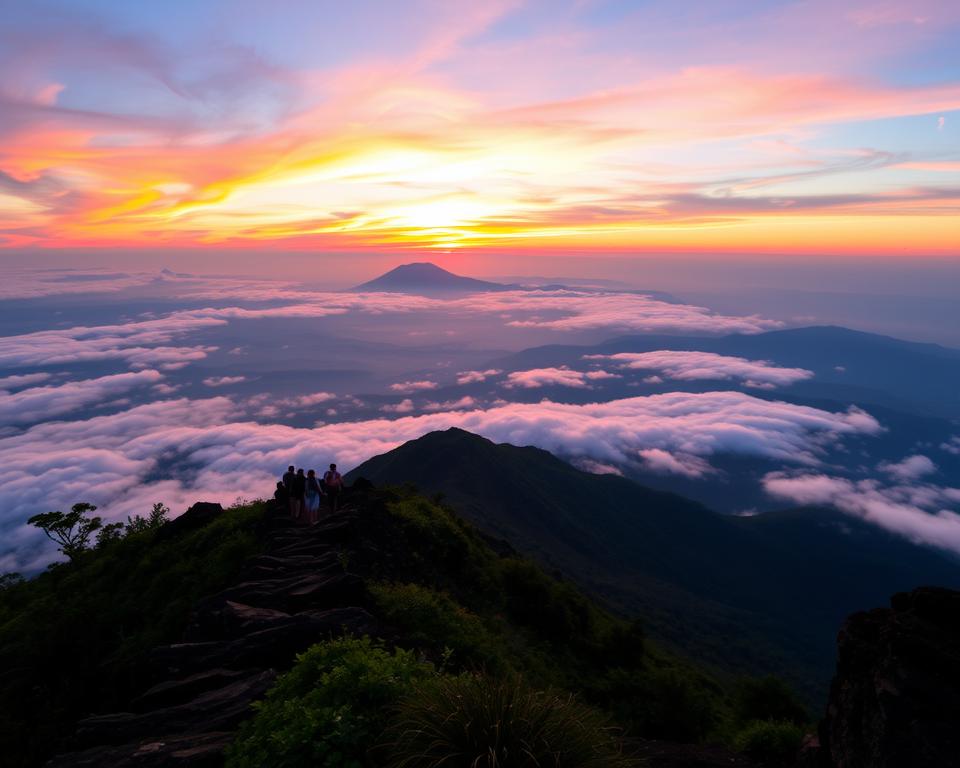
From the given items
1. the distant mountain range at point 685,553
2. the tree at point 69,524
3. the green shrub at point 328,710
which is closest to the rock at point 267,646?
the green shrub at point 328,710

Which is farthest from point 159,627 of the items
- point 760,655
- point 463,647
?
point 760,655

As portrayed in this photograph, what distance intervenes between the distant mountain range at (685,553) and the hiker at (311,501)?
2709 inches

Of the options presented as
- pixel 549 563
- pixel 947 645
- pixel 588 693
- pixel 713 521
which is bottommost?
pixel 713 521

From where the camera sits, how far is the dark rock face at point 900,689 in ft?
19.4

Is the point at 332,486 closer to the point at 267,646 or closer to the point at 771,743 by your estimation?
the point at 267,646

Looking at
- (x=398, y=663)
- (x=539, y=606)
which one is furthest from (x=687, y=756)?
(x=539, y=606)

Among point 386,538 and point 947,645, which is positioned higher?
point 947,645

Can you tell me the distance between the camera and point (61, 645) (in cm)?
1405

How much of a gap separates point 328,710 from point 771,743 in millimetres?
10358

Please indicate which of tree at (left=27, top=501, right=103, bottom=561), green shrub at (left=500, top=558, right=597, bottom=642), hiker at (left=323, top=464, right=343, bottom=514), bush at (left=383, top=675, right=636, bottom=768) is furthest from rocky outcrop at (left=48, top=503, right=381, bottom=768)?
tree at (left=27, top=501, right=103, bottom=561)

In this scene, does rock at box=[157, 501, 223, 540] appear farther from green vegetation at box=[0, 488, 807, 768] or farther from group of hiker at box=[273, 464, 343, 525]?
group of hiker at box=[273, 464, 343, 525]

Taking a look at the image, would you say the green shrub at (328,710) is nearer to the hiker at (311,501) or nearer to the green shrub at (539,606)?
the hiker at (311,501)

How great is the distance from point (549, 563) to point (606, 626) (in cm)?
7207

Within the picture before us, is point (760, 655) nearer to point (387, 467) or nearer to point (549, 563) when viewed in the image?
point (549, 563)
